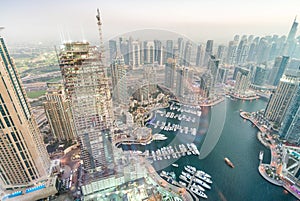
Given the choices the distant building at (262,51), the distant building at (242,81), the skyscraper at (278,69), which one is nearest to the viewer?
the distant building at (242,81)

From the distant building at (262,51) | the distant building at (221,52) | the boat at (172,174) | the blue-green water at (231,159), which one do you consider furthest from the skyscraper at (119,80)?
the distant building at (262,51)

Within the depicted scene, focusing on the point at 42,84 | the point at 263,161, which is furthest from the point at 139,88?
the point at 42,84

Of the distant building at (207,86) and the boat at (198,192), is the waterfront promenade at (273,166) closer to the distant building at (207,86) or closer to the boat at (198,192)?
the boat at (198,192)

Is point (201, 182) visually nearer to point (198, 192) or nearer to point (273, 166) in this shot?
point (198, 192)

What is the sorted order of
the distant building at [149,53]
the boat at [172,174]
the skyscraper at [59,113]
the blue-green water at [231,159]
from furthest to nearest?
the distant building at [149,53] → the skyscraper at [59,113] → the boat at [172,174] → the blue-green water at [231,159]

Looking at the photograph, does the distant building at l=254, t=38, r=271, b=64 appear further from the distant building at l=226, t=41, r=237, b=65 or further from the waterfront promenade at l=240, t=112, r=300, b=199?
the waterfront promenade at l=240, t=112, r=300, b=199

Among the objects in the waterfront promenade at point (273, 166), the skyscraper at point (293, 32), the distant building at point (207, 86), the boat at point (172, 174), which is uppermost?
the skyscraper at point (293, 32)

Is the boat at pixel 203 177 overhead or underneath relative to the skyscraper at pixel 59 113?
underneath

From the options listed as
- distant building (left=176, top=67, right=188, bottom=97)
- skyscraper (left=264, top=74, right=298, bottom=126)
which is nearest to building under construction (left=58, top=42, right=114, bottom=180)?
distant building (left=176, top=67, right=188, bottom=97)
